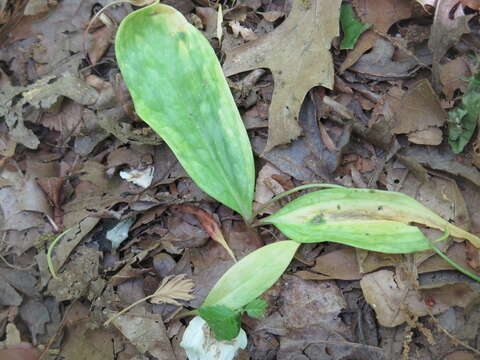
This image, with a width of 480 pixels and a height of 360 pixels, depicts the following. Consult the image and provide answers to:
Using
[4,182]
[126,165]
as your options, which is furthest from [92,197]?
[4,182]

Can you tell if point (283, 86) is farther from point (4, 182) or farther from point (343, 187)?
point (4, 182)

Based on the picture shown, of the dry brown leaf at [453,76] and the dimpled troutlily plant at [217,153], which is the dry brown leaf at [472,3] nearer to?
the dry brown leaf at [453,76]

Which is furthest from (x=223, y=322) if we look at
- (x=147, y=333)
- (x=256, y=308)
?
(x=147, y=333)

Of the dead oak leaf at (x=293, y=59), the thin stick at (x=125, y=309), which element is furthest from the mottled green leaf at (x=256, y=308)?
the dead oak leaf at (x=293, y=59)

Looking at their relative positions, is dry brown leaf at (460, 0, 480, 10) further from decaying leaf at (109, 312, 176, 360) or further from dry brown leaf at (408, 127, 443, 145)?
decaying leaf at (109, 312, 176, 360)

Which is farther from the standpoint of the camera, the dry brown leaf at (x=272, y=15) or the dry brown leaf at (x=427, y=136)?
the dry brown leaf at (x=272, y=15)

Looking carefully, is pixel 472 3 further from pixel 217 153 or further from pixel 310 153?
pixel 217 153
